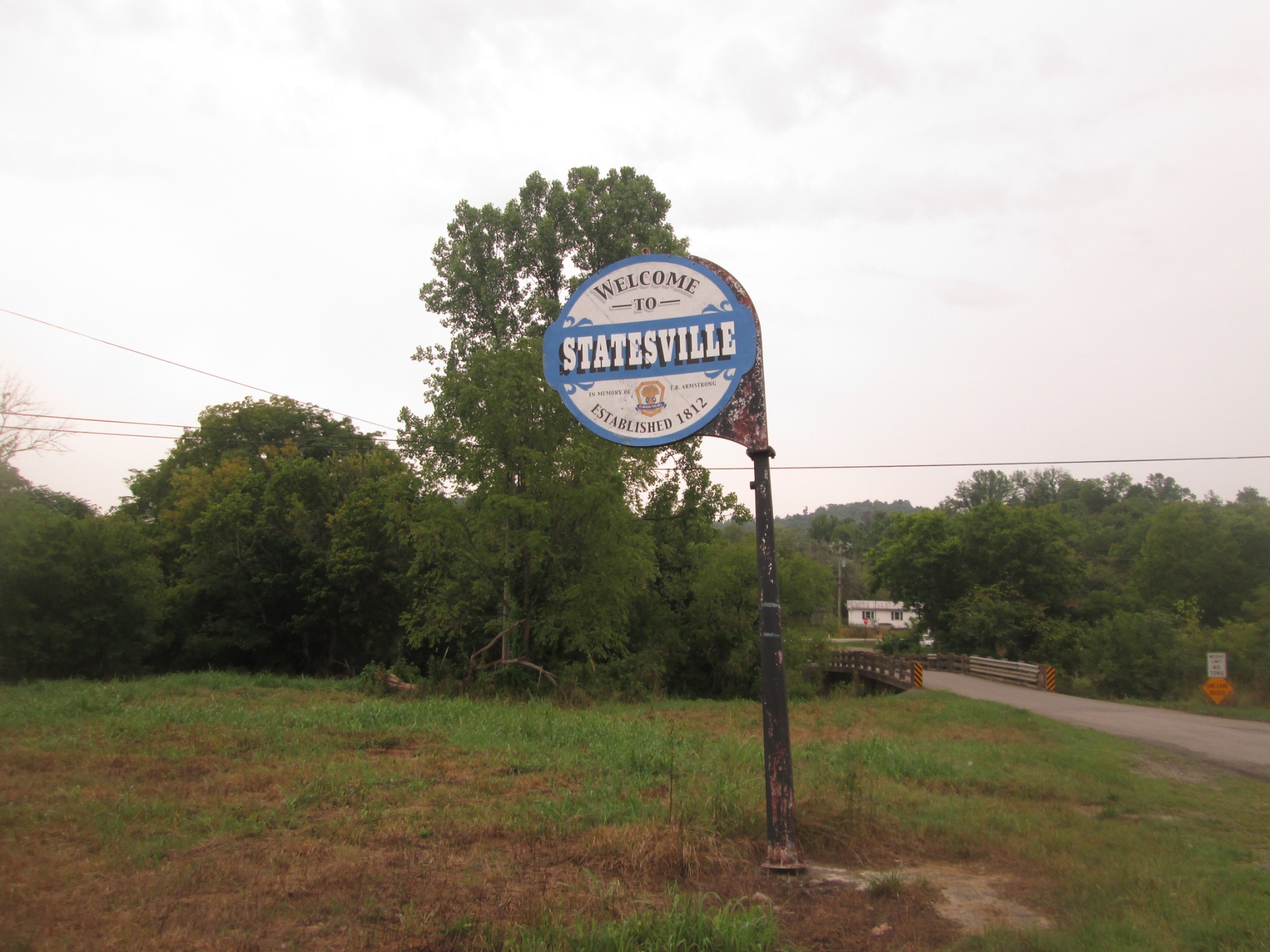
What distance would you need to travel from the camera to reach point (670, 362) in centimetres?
640

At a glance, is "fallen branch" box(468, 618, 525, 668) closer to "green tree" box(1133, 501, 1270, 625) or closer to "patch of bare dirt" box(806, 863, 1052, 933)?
"patch of bare dirt" box(806, 863, 1052, 933)

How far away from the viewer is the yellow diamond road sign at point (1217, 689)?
811 inches

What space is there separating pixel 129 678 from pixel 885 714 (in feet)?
72.5

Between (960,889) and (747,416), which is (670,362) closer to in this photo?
(747,416)

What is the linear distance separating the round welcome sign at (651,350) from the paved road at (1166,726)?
9.45m

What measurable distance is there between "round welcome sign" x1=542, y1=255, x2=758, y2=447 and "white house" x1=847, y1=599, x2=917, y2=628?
99294 millimetres

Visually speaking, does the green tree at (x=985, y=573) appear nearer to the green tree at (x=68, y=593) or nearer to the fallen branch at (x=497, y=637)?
the fallen branch at (x=497, y=637)

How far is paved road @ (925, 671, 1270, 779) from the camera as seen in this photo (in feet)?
38.9

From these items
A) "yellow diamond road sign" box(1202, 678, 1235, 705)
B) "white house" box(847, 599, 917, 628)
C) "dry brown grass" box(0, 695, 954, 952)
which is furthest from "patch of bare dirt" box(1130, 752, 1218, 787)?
"white house" box(847, 599, 917, 628)

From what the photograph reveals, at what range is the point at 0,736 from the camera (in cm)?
1089

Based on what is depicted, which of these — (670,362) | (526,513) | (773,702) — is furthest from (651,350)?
(526,513)

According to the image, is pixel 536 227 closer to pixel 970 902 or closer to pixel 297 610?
pixel 297 610

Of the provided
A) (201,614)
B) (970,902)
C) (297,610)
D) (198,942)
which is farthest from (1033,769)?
(201,614)

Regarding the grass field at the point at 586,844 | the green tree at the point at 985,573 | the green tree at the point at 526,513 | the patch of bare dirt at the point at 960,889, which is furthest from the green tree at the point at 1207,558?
the patch of bare dirt at the point at 960,889
